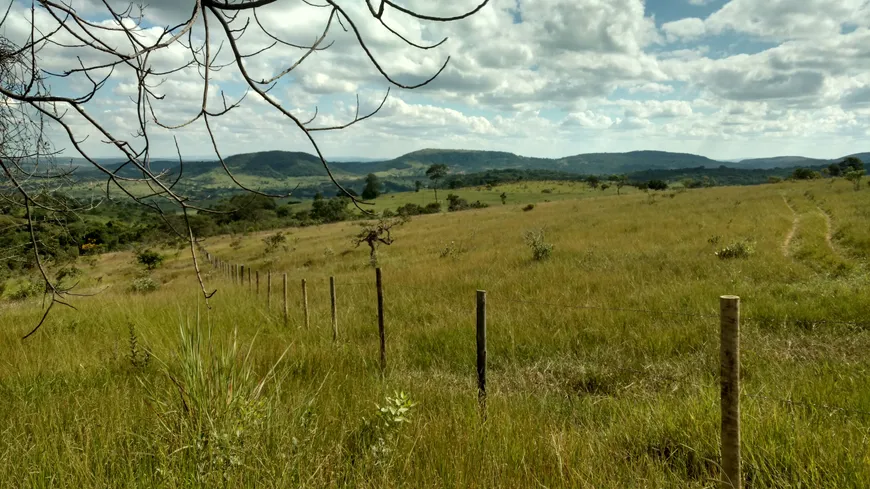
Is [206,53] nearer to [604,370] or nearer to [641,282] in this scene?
[604,370]

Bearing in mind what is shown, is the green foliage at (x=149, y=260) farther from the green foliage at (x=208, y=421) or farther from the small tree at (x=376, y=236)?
the green foliage at (x=208, y=421)

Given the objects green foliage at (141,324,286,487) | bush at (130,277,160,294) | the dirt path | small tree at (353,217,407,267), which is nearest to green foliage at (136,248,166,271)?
bush at (130,277,160,294)

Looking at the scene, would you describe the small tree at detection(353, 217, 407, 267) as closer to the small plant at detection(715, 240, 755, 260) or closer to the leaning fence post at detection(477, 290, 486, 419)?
the leaning fence post at detection(477, 290, 486, 419)

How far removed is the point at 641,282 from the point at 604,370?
500 centimetres

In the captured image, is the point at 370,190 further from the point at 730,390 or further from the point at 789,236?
the point at 789,236

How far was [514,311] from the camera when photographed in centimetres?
821

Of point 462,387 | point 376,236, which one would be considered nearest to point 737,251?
point 376,236

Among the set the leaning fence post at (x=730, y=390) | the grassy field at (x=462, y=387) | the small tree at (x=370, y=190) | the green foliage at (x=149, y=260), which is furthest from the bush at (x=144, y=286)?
the leaning fence post at (x=730, y=390)

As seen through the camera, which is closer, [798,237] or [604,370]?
[604,370]

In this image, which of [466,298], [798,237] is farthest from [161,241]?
[798,237]

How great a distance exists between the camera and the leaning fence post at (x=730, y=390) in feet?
8.39

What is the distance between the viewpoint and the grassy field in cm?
278

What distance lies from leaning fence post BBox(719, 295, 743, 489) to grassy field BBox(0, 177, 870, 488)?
0.57ft

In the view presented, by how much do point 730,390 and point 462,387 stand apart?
287 centimetres
